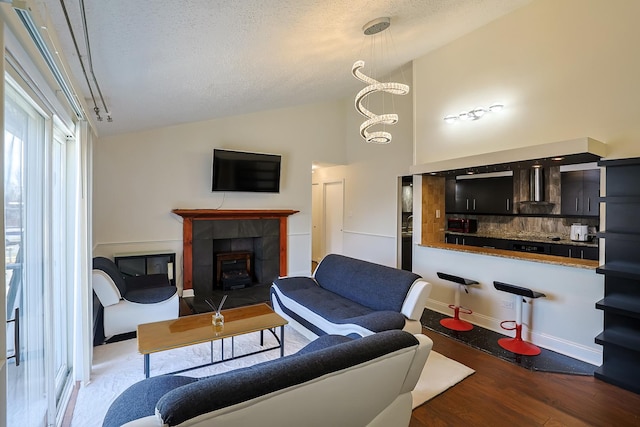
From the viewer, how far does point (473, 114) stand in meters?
3.89

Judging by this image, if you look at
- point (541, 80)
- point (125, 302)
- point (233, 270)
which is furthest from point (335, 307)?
point (541, 80)

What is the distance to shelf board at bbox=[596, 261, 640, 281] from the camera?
8.45 ft

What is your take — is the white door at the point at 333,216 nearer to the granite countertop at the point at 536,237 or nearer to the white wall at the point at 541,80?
the granite countertop at the point at 536,237

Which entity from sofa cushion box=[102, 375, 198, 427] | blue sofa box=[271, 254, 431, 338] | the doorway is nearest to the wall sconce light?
the doorway

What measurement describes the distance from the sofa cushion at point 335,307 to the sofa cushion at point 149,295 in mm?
1227

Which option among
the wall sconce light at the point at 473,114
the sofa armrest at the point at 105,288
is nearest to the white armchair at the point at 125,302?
the sofa armrest at the point at 105,288

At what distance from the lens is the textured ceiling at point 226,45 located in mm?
1767

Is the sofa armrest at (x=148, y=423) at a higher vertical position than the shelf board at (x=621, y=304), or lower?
higher

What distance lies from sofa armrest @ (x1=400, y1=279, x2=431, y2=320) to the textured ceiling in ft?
8.13

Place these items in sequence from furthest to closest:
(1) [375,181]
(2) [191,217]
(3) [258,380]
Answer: (1) [375,181] → (2) [191,217] → (3) [258,380]

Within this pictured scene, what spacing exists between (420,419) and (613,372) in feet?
6.02

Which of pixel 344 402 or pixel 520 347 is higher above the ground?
pixel 344 402

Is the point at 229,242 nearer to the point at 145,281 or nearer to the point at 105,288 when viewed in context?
the point at 145,281

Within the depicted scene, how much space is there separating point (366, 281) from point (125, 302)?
2.58 meters
